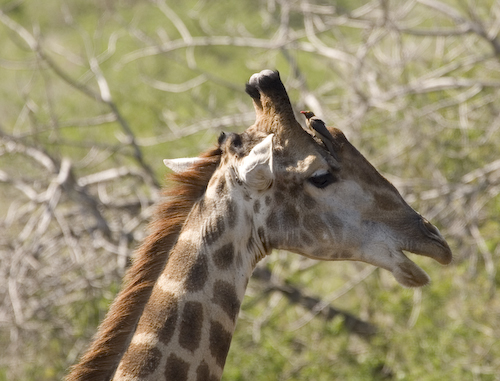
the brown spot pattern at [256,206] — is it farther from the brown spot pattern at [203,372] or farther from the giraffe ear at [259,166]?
the brown spot pattern at [203,372]

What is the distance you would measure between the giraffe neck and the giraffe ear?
4.9 inches

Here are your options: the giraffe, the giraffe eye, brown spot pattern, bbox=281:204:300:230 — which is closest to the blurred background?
the giraffe

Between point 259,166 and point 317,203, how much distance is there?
31cm

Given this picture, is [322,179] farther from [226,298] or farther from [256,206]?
[226,298]

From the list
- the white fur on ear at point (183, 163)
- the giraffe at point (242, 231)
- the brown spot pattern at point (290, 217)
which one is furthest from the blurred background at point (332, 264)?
the brown spot pattern at point (290, 217)

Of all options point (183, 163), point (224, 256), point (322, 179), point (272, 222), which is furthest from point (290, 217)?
point (183, 163)

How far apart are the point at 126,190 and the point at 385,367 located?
2.89 metres

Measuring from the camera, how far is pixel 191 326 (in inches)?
98.4

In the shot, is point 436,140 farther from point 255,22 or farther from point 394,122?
point 255,22

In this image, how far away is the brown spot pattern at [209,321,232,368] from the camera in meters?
2.54

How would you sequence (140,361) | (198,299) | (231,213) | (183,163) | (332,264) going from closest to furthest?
1. (140,361)
2. (198,299)
3. (231,213)
4. (183,163)
5. (332,264)

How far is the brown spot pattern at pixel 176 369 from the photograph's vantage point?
2.45 metres

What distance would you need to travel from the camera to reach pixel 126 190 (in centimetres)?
632

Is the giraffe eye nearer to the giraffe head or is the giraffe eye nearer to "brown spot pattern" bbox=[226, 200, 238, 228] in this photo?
the giraffe head
